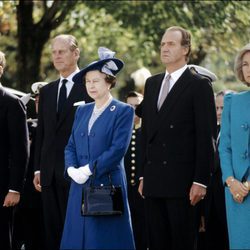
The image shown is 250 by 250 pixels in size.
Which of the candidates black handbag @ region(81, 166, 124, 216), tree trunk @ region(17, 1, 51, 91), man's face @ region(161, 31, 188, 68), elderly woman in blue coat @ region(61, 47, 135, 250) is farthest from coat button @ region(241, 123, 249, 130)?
tree trunk @ region(17, 1, 51, 91)

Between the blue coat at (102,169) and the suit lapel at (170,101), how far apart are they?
27 centimetres

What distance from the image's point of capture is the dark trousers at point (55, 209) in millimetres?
9383

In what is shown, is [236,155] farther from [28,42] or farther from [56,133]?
[28,42]

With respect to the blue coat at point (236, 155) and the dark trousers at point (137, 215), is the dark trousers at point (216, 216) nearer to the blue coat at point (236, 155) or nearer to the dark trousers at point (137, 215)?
the dark trousers at point (137, 215)

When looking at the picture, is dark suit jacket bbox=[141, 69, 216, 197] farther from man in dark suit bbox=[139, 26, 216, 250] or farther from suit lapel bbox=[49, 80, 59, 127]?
suit lapel bbox=[49, 80, 59, 127]

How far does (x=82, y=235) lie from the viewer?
8250 mm

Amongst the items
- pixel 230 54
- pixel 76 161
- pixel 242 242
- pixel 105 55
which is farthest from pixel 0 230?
pixel 230 54

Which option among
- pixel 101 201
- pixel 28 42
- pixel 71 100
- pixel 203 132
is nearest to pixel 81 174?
pixel 101 201

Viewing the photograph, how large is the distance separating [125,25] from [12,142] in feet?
38.7

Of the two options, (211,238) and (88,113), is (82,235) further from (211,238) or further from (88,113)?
(211,238)

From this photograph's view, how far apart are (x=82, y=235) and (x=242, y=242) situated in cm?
153

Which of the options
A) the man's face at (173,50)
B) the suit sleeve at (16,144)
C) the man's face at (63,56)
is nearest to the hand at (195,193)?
the man's face at (173,50)

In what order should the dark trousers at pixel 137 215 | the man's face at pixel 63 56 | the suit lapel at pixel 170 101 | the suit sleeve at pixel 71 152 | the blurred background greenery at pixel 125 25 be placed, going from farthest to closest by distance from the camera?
the blurred background greenery at pixel 125 25
the dark trousers at pixel 137 215
the man's face at pixel 63 56
the suit sleeve at pixel 71 152
the suit lapel at pixel 170 101

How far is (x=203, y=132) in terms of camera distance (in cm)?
825
